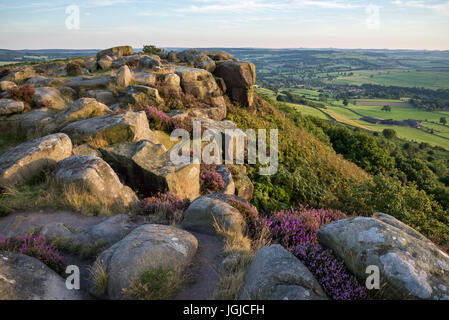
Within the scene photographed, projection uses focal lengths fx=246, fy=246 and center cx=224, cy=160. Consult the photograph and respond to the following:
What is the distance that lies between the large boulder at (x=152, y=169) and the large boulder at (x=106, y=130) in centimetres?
69

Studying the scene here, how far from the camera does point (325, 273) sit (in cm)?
470

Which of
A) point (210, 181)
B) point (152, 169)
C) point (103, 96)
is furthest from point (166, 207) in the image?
point (103, 96)

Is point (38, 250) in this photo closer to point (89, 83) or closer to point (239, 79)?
point (89, 83)

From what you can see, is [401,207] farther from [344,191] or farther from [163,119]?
[163,119]

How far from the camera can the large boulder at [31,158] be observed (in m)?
8.34

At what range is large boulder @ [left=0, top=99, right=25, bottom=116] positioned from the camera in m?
13.0

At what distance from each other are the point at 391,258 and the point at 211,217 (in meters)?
4.33

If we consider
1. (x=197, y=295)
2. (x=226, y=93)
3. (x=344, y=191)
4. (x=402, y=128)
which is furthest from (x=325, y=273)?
(x=402, y=128)

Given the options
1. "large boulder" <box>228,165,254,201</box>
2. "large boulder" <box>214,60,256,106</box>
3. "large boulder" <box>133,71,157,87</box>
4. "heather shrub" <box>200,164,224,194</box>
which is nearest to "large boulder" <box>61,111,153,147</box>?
"heather shrub" <box>200,164,224,194</box>

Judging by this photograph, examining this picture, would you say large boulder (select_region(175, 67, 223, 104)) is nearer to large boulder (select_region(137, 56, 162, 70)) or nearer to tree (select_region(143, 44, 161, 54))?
→ large boulder (select_region(137, 56, 162, 70))

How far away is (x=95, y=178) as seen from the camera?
8086 millimetres

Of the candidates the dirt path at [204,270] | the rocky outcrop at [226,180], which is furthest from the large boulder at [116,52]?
the dirt path at [204,270]
